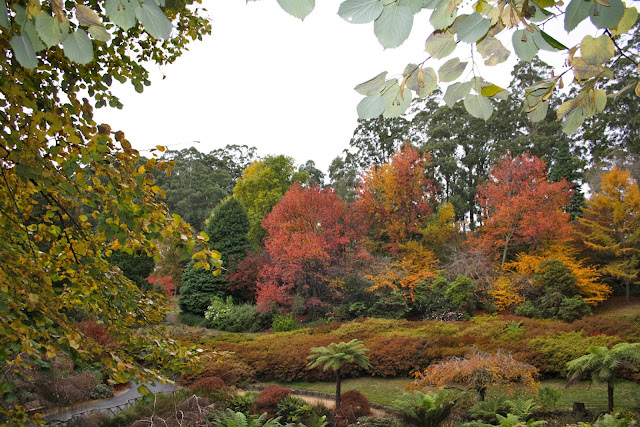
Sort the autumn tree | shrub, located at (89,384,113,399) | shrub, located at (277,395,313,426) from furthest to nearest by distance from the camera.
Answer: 1. the autumn tree
2. shrub, located at (89,384,113,399)
3. shrub, located at (277,395,313,426)

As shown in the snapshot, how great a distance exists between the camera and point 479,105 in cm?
113

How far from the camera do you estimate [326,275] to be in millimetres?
16188

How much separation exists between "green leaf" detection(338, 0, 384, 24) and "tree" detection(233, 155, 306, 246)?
24.3 m

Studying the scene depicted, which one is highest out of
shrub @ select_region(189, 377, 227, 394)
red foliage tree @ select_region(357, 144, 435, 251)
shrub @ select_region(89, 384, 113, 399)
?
red foliage tree @ select_region(357, 144, 435, 251)

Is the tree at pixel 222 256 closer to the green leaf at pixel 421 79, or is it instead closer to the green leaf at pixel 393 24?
the green leaf at pixel 421 79

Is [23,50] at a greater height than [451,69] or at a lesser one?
lesser

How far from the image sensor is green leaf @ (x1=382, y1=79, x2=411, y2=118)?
102 cm

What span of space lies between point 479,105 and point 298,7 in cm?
62

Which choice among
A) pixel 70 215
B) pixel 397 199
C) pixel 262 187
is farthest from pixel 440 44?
pixel 262 187

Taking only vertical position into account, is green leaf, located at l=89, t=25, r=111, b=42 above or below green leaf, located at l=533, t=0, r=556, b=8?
below

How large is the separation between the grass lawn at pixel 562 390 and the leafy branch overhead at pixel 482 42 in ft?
21.5

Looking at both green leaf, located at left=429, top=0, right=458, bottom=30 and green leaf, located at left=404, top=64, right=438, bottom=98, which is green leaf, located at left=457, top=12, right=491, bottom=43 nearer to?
green leaf, located at left=429, top=0, right=458, bottom=30

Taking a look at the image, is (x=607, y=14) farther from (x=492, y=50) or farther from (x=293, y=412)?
(x=293, y=412)

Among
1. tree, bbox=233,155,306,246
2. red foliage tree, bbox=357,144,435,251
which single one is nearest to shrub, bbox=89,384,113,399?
red foliage tree, bbox=357,144,435,251
